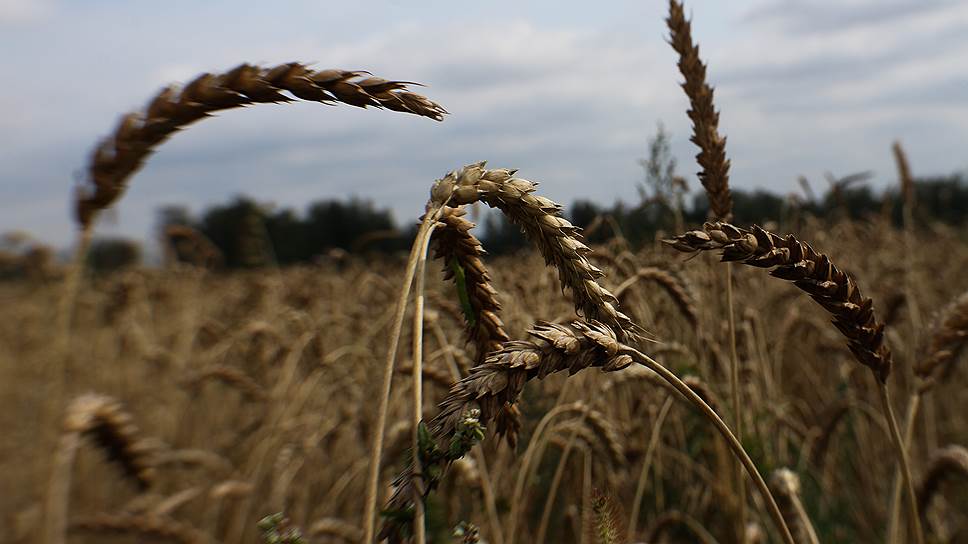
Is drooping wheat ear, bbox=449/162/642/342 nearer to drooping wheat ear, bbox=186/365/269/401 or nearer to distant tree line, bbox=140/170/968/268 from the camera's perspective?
distant tree line, bbox=140/170/968/268

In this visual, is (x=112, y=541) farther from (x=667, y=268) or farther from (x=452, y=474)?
(x=667, y=268)

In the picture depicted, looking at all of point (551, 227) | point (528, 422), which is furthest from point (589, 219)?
point (551, 227)

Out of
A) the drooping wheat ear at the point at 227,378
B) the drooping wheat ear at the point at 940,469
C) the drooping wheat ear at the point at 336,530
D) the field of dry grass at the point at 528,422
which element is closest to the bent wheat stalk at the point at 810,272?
the field of dry grass at the point at 528,422

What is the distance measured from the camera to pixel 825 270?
0.93 metres

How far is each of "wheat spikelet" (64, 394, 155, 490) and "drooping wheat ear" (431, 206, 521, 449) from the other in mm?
833

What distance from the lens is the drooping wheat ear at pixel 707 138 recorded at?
1.47 metres

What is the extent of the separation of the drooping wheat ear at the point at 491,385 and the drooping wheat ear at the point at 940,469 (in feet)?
5.00

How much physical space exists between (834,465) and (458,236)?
3358 millimetres

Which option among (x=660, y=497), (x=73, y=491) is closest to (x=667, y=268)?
(x=660, y=497)

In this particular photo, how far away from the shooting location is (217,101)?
35.1 inches

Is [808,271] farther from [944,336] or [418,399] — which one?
[944,336]

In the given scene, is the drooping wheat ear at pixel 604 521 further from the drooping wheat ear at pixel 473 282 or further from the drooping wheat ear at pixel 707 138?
the drooping wheat ear at pixel 707 138

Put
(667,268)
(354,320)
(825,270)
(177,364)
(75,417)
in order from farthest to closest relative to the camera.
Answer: (177,364), (354,320), (667,268), (75,417), (825,270)

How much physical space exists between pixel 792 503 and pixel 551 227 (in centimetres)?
140
